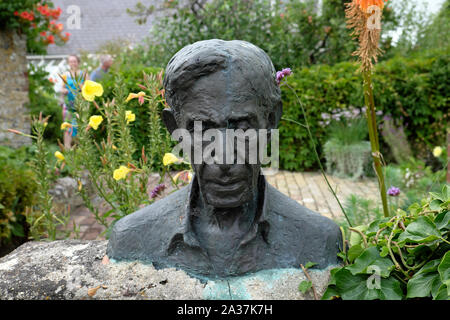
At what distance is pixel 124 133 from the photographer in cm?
269

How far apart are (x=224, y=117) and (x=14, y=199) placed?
3534 millimetres

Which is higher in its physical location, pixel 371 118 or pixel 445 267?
pixel 371 118

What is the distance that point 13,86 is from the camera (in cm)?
754

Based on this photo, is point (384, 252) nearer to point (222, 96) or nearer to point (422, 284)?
point (422, 284)

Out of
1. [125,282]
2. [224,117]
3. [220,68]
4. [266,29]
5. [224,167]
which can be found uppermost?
[266,29]

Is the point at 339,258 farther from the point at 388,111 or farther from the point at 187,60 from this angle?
the point at 388,111

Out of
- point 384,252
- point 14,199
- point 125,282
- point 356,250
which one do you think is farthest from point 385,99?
point 125,282

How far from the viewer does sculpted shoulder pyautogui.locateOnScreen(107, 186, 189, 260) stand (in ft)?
5.79

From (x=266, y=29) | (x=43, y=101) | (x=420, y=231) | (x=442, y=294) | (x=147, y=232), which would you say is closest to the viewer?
(x=442, y=294)

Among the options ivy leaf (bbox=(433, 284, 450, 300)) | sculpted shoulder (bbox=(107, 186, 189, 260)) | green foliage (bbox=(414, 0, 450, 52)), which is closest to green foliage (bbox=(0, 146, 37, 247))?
sculpted shoulder (bbox=(107, 186, 189, 260))

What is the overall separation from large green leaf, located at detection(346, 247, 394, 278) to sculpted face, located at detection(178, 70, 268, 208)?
1.58ft

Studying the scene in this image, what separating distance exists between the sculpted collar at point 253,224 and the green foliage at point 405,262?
1.15 ft

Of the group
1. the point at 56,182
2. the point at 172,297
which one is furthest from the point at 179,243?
the point at 56,182

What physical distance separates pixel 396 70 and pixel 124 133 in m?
6.36
